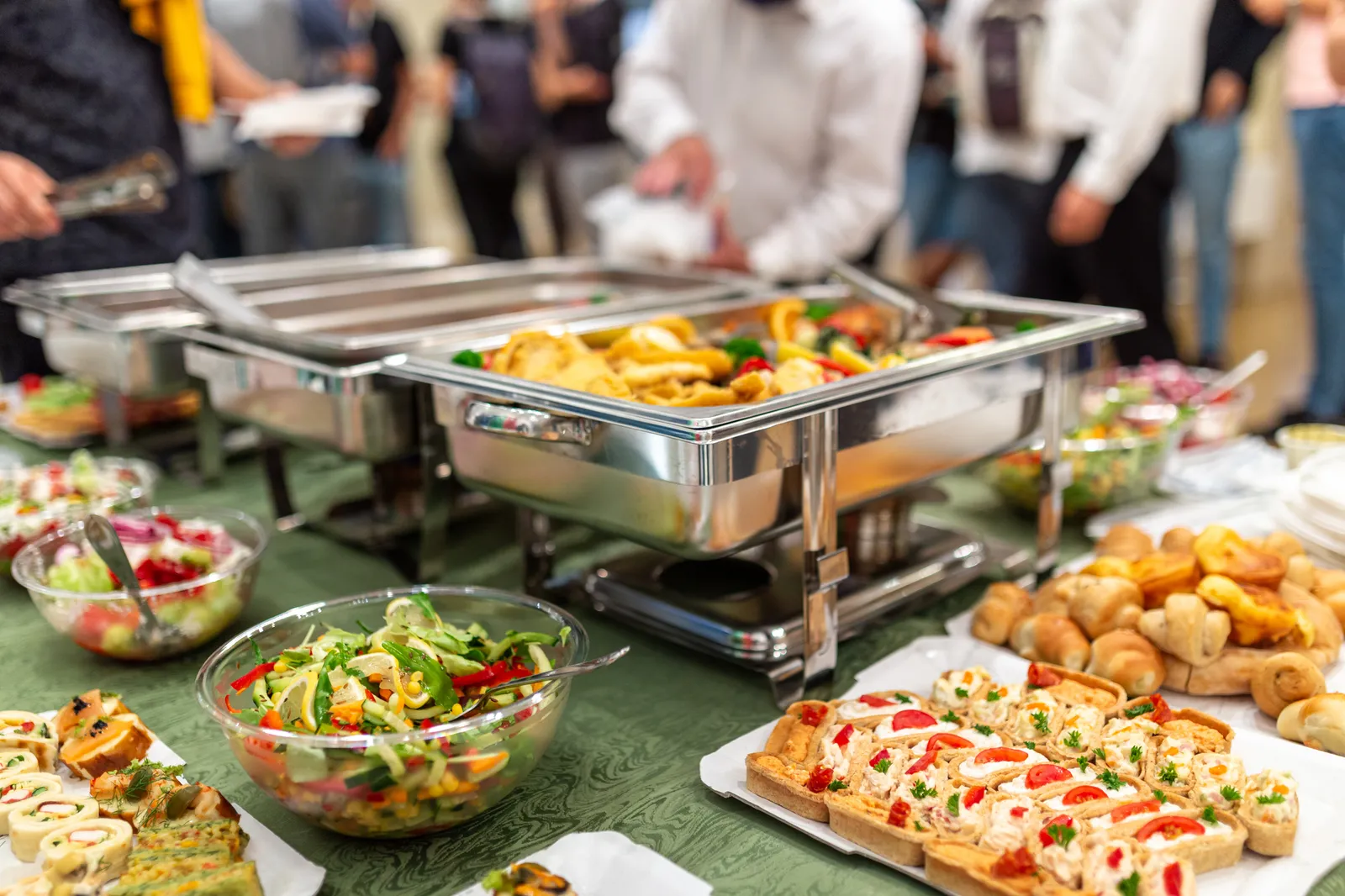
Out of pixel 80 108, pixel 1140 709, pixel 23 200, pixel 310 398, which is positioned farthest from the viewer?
pixel 80 108

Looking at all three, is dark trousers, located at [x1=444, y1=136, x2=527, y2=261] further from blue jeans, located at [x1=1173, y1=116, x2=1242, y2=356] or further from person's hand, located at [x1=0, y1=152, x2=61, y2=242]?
person's hand, located at [x1=0, y1=152, x2=61, y2=242]

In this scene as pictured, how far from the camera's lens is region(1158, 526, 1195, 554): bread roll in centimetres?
130

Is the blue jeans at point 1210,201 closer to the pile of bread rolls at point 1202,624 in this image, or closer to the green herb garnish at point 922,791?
the pile of bread rolls at point 1202,624

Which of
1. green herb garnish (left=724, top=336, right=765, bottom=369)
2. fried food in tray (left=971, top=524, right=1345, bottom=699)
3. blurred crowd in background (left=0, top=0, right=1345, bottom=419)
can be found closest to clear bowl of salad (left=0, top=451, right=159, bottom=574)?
blurred crowd in background (left=0, top=0, right=1345, bottom=419)

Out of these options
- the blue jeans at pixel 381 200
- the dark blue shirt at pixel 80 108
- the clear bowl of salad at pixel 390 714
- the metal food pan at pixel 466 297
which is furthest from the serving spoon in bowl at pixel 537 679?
the blue jeans at pixel 381 200

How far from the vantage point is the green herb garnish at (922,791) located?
2.89 ft

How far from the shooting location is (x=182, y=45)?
2234 mm

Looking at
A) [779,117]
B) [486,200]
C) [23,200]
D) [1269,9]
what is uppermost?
[1269,9]

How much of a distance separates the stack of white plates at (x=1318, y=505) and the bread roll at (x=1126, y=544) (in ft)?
0.61

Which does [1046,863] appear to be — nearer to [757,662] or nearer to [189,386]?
[757,662]

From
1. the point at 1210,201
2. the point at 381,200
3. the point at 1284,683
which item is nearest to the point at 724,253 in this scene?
the point at 1284,683

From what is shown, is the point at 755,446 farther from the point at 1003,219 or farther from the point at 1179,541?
the point at 1003,219

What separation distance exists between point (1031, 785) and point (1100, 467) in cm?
80

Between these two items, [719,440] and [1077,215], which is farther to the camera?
[1077,215]
